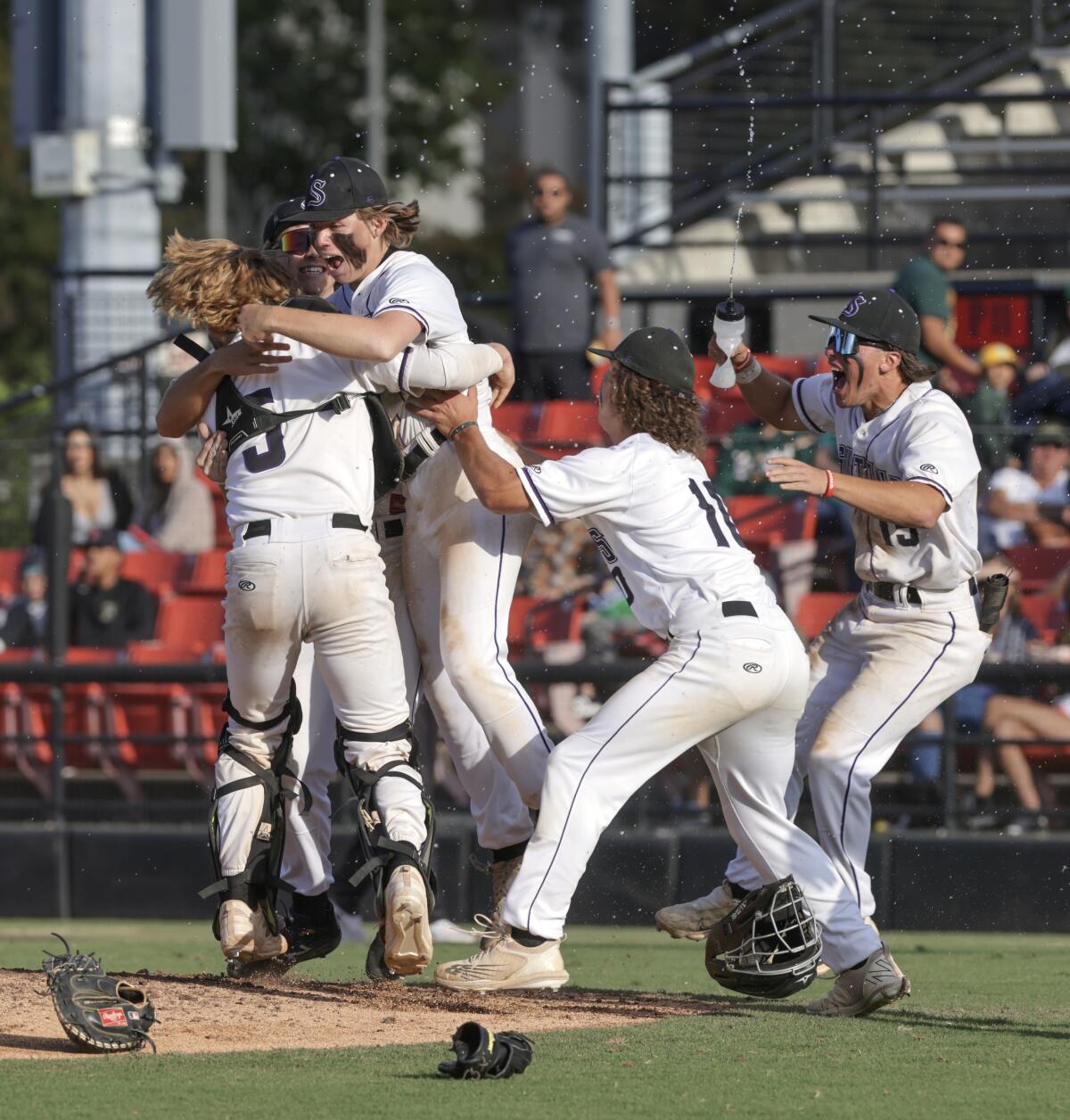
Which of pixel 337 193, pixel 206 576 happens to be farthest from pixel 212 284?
pixel 206 576

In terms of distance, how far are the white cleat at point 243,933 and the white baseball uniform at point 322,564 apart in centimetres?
12

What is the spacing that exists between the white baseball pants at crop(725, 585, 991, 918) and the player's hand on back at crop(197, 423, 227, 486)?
1.89 meters

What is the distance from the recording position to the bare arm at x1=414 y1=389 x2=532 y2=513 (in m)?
5.29

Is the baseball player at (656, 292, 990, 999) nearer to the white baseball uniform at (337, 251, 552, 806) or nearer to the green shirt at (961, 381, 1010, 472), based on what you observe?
the white baseball uniform at (337, 251, 552, 806)

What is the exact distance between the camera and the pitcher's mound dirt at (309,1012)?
5012 mm

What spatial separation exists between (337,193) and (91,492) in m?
5.49

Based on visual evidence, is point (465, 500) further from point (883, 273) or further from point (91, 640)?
point (883, 273)

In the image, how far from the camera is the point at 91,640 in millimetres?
9969

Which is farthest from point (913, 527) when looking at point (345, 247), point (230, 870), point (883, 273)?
point (883, 273)

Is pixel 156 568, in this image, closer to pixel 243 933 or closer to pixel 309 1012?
pixel 243 933

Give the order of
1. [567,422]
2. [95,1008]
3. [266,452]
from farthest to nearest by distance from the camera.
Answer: [567,422], [266,452], [95,1008]

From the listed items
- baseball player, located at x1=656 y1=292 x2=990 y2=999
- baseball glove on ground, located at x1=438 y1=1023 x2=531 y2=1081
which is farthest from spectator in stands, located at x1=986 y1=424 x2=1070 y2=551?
baseball glove on ground, located at x1=438 y1=1023 x2=531 y2=1081

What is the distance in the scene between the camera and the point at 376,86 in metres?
25.3

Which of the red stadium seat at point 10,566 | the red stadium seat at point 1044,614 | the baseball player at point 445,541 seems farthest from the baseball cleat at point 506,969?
the red stadium seat at point 10,566
